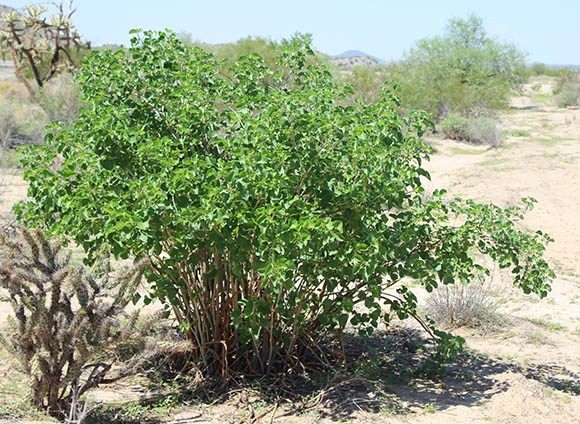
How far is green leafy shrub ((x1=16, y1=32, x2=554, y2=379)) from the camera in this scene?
139 inches

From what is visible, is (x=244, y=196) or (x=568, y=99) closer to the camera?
(x=244, y=196)

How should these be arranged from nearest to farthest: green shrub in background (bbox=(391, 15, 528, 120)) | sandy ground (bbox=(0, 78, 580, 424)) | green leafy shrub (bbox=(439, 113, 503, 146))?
1. sandy ground (bbox=(0, 78, 580, 424))
2. green leafy shrub (bbox=(439, 113, 503, 146))
3. green shrub in background (bbox=(391, 15, 528, 120))

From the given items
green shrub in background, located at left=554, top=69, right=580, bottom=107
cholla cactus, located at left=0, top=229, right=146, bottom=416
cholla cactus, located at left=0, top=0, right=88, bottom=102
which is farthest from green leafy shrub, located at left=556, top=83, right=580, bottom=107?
cholla cactus, located at left=0, top=229, right=146, bottom=416

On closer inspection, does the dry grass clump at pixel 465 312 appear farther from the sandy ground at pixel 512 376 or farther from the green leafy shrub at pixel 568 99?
the green leafy shrub at pixel 568 99

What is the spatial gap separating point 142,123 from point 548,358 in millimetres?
3683

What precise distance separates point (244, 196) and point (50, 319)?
1312 millimetres

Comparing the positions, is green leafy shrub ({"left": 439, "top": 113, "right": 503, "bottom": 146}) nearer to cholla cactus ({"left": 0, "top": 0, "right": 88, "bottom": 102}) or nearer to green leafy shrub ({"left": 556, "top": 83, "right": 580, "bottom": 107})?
cholla cactus ({"left": 0, "top": 0, "right": 88, "bottom": 102})

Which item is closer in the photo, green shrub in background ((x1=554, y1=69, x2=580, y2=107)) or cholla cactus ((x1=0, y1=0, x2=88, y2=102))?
cholla cactus ((x1=0, y1=0, x2=88, y2=102))

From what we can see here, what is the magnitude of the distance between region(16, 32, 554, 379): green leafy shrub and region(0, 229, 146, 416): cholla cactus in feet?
0.76

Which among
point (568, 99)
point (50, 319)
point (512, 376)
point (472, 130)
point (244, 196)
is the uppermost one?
point (244, 196)

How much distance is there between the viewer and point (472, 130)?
21.2 metres

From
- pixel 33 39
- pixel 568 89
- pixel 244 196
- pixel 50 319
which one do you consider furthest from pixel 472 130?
pixel 568 89

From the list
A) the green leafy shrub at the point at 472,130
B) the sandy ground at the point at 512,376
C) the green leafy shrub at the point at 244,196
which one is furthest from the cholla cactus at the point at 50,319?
the green leafy shrub at the point at 472,130

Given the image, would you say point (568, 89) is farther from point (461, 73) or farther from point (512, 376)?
point (512, 376)
